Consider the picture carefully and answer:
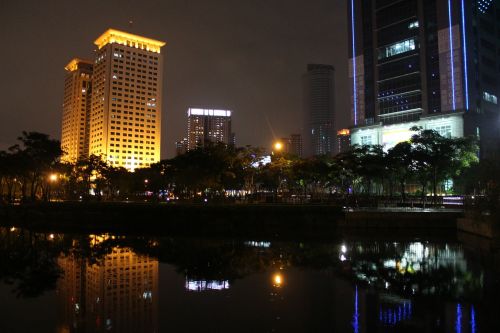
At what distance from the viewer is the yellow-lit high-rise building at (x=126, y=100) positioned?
185 meters

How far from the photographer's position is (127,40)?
625 feet

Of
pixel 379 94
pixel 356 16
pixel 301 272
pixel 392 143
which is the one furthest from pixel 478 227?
pixel 356 16

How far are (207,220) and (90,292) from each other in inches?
1065

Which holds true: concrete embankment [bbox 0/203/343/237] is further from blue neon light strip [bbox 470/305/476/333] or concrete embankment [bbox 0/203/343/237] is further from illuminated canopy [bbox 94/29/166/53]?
illuminated canopy [bbox 94/29/166/53]

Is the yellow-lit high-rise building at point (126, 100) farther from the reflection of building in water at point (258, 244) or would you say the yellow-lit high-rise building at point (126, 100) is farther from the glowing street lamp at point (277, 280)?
the glowing street lamp at point (277, 280)

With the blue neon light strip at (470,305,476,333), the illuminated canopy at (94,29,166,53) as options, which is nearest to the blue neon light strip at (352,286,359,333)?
the blue neon light strip at (470,305,476,333)

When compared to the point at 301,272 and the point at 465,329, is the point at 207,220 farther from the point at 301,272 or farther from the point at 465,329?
the point at 465,329

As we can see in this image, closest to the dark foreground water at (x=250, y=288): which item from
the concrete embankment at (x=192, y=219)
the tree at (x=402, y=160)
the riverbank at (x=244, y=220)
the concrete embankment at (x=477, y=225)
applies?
the concrete embankment at (x=477, y=225)

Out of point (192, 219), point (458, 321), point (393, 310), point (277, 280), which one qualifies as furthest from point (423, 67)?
point (458, 321)

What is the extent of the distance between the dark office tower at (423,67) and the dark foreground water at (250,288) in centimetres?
6138

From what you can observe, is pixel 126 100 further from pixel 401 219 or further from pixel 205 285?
pixel 205 285

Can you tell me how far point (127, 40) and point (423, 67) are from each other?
143728 millimetres

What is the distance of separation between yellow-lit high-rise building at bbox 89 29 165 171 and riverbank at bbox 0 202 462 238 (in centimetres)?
13740

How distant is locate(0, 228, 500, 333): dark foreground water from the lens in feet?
47.5
